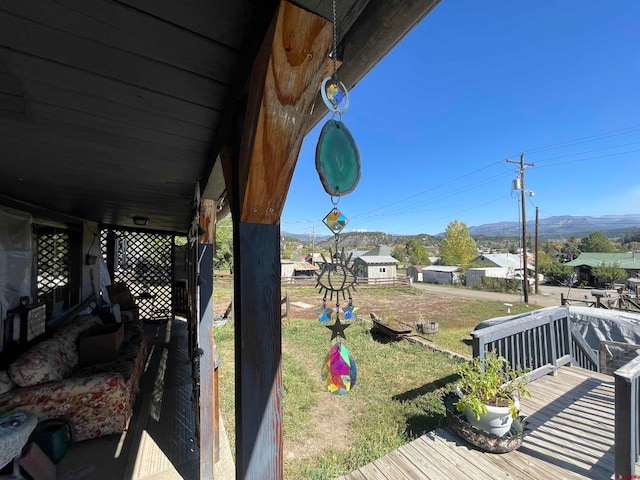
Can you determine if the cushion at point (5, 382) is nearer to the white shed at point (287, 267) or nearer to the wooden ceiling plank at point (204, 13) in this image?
the wooden ceiling plank at point (204, 13)

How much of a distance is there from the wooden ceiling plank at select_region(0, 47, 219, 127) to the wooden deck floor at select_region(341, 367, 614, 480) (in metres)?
2.27

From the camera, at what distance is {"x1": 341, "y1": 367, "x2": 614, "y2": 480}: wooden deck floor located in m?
1.79

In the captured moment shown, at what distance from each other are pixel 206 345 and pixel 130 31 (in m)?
1.89

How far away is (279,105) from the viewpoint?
0.59 m

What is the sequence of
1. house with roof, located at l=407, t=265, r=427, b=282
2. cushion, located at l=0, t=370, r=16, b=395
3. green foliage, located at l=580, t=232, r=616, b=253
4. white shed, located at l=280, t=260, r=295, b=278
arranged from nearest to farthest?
cushion, located at l=0, t=370, r=16, b=395, white shed, located at l=280, t=260, r=295, b=278, house with roof, located at l=407, t=265, r=427, b=282, green foliage, located at l=580, t=232, r=616, b=253

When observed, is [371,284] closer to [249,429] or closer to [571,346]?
[571,346]

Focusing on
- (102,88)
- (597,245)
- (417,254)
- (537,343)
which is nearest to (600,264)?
(597,245)

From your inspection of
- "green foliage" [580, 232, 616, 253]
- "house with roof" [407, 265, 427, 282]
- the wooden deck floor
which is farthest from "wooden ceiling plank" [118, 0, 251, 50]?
"green foliage" [580, 232, 616, 253]

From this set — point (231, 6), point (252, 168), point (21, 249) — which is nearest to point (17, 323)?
point (21, 249)

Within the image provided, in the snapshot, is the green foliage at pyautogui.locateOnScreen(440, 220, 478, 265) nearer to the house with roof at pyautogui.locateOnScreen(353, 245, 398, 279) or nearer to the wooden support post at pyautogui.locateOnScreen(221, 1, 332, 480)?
the house with roof at pyautogui.locateOnScreen(353, 245, 398, 279)

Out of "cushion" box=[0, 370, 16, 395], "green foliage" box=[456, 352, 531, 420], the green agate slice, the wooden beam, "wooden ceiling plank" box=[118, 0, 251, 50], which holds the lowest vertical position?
"green foliage" box=[456, 352, 531, 420]

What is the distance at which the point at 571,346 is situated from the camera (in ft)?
11.5

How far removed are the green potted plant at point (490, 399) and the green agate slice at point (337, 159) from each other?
213 cm

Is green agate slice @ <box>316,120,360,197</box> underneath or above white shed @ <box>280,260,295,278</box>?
above
